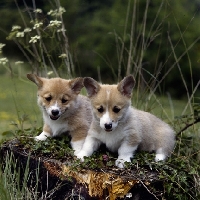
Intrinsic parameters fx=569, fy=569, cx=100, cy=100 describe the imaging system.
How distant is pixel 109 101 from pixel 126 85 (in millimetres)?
278

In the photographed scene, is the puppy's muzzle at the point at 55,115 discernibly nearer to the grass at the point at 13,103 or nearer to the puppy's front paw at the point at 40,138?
the puppy's front paw at the point at 40,138

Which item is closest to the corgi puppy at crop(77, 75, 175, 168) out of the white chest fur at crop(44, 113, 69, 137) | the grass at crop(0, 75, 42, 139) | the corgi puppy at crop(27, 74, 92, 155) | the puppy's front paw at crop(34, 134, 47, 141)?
the corgi puppy at crop(27, 74, 92, 155)

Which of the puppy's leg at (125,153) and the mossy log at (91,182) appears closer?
the mossy log at (91,182)

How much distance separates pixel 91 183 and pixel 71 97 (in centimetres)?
102

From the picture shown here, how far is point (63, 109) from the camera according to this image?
560 centimetres

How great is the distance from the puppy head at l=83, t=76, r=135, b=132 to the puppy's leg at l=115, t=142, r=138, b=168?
26cm

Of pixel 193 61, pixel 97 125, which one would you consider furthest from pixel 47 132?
pixel 193 61

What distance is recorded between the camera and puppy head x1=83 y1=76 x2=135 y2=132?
5.02 m

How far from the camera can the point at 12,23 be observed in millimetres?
15250

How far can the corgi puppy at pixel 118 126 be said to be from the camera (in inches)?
201

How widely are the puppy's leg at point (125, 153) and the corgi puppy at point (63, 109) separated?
0.52m

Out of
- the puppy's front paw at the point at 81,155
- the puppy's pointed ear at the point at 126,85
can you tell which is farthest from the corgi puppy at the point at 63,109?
the puppy's pointed ear at the point at 126,85

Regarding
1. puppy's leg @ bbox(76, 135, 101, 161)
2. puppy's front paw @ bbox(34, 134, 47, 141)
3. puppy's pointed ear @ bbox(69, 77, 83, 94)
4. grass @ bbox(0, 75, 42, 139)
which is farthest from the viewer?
grass @ bbox(0, 75, 42, 139)

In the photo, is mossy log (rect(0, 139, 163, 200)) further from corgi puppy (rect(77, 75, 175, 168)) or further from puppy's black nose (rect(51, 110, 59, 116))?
puppy's black nose (rect(51, 110, 59, 116))
